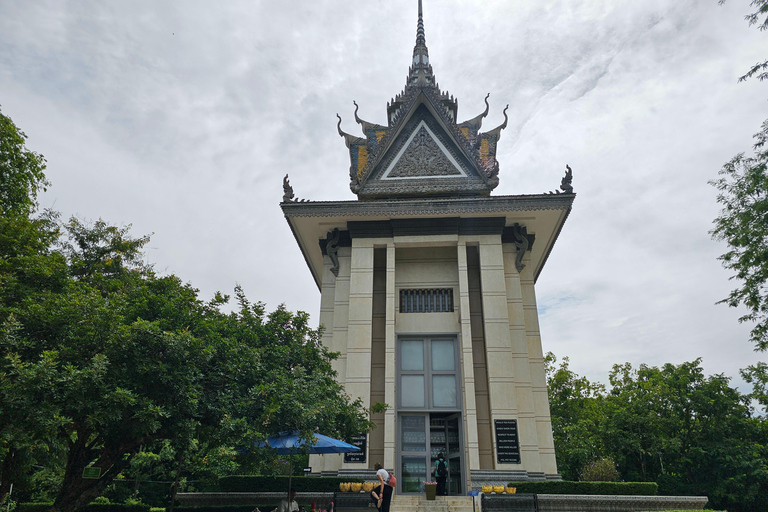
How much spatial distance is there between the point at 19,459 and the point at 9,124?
38.7ft

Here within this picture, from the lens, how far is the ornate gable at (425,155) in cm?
1995

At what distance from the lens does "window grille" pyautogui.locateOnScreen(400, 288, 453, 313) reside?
18.3 meters

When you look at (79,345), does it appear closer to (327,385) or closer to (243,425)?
(243,425)

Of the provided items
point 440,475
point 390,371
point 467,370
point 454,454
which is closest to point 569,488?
point 440,475

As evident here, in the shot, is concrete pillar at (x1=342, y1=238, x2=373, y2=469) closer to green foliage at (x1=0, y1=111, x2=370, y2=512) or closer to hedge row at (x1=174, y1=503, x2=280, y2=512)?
hedge row at (x1=174, y1=503, x2=280, y2=512)

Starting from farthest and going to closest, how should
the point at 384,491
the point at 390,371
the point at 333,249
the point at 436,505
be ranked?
1. the point at 333,249
2. the point at 390,371
3. the point at 436,505
4. the point at 384,491

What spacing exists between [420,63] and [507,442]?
17.0m

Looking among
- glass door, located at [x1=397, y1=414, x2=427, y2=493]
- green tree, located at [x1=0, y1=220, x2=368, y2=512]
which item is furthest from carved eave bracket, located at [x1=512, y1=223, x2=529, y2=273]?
green tree, located at [x1=0, y1=220, x2=368, y2=512]

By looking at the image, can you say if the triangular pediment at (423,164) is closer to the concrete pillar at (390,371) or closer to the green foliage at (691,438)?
the concrete pillar at (390,371)

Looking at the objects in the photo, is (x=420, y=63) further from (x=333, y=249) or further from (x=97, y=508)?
(x=97, y=508)

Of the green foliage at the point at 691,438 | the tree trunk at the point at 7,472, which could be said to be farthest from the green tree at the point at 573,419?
the tree trunk at the point at 7,472

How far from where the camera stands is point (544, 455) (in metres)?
16.2

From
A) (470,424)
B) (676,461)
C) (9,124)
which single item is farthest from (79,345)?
(676,461)

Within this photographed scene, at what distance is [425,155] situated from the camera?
2066cm
